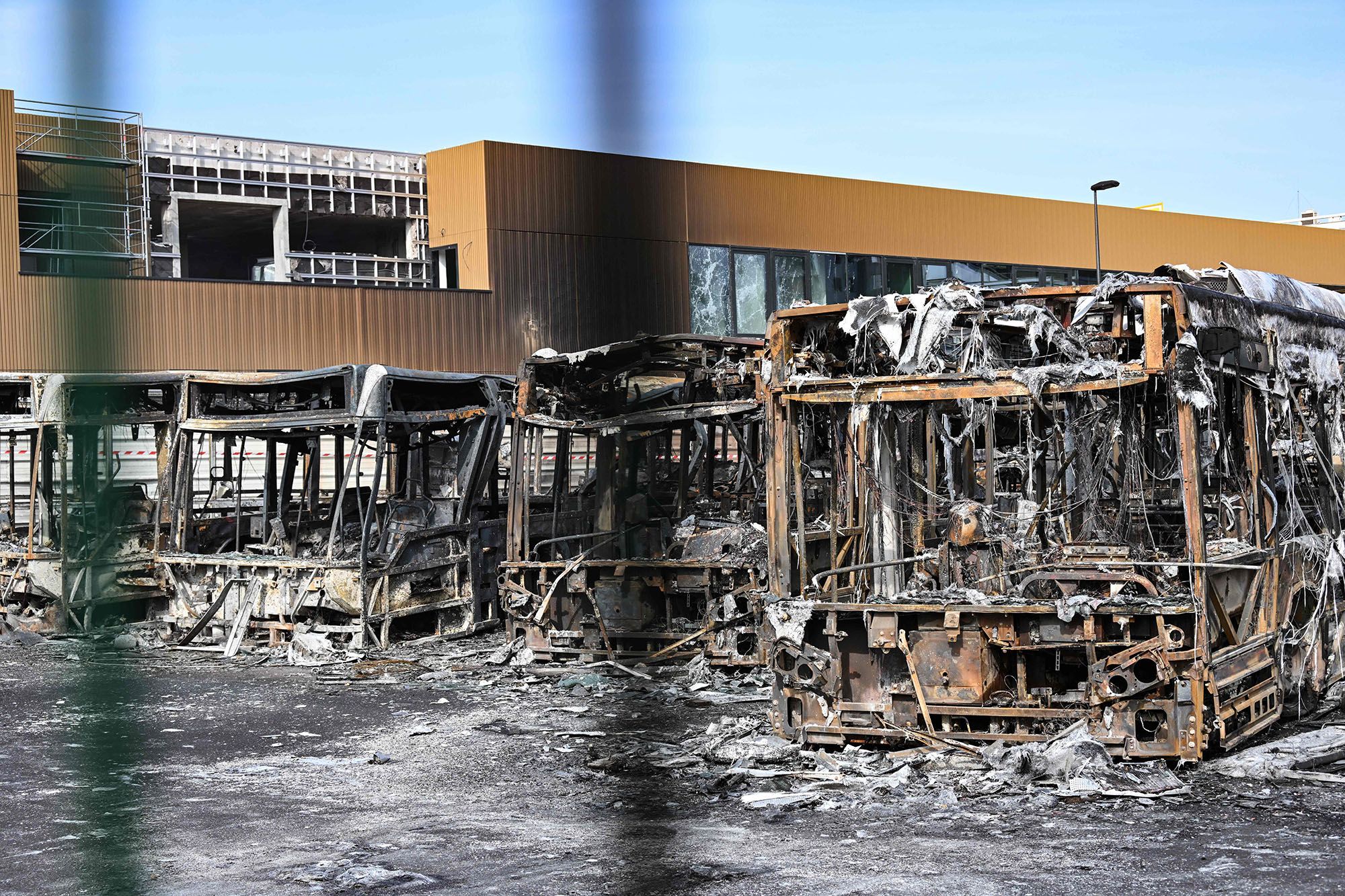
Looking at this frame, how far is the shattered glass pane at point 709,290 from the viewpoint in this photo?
1839 mm

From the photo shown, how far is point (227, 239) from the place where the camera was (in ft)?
94.5

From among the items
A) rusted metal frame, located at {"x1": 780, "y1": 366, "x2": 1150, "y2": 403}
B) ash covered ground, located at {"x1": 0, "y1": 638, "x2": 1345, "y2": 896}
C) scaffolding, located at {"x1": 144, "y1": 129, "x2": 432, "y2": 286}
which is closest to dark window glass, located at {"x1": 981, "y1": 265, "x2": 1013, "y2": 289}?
scaffolding, located at {"x1": 144, "y1": 129, "x2": 432, "y2": 286}

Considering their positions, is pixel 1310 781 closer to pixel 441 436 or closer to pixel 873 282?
pixel 441 436

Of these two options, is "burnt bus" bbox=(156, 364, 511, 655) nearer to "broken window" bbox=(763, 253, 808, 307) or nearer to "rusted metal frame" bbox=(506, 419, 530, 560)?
"rusted metal frame" bbox=(506, 419, 530, 560)

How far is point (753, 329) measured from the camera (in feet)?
65.7

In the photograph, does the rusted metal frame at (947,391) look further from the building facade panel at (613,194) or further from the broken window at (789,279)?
the broken window at (789,279)

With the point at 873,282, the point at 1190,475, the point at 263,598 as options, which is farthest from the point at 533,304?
the point at 873,282

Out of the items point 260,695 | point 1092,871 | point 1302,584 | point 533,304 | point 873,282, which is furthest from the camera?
point 873,282

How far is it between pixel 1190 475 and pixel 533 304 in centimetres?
644

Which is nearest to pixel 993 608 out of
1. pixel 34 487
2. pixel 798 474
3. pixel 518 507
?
pixel 798 474

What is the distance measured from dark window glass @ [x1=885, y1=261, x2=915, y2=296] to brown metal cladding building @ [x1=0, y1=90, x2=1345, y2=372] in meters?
0.18

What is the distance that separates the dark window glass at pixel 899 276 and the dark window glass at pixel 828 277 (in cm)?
212

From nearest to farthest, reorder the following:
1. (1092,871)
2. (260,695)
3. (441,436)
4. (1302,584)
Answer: (1092,871) < (1302,584) < (260,695) < (441,436)

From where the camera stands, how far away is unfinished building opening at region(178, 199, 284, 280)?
84.4 feet
